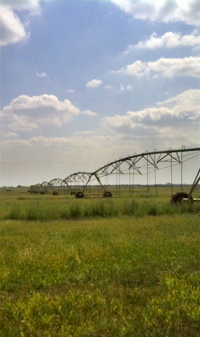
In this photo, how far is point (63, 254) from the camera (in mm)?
8359

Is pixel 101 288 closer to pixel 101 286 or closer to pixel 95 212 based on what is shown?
pixel 101 286

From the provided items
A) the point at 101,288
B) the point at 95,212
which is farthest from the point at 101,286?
the point at 95,212

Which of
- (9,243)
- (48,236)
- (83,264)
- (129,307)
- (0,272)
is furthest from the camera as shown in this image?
(48,236)

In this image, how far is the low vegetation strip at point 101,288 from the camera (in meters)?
4.48

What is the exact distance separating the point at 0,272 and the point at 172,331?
3831 mm

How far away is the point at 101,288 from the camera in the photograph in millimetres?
5949

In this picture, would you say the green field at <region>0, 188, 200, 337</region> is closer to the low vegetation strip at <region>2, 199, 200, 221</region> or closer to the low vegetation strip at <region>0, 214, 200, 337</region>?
the low vegetation strip at <region>0, 214, 200, 337</region>

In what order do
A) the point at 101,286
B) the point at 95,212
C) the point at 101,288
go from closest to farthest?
the point at 101,288 < the point at 101,286 < the point at 95,212

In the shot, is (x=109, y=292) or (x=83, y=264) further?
(x=83, y=264)

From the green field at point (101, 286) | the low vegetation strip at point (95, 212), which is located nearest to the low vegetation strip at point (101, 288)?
the green field at point (101, 286)

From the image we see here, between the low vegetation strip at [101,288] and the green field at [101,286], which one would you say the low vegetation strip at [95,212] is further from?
the low vegetation strip at [101,288]

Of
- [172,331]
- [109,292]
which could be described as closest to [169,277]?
[109,292]

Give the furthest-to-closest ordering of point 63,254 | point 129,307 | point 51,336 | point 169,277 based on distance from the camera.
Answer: point 63,254, point 169,277, point 129,307, point 51,336

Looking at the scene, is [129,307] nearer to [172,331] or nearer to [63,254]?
[172,331]
